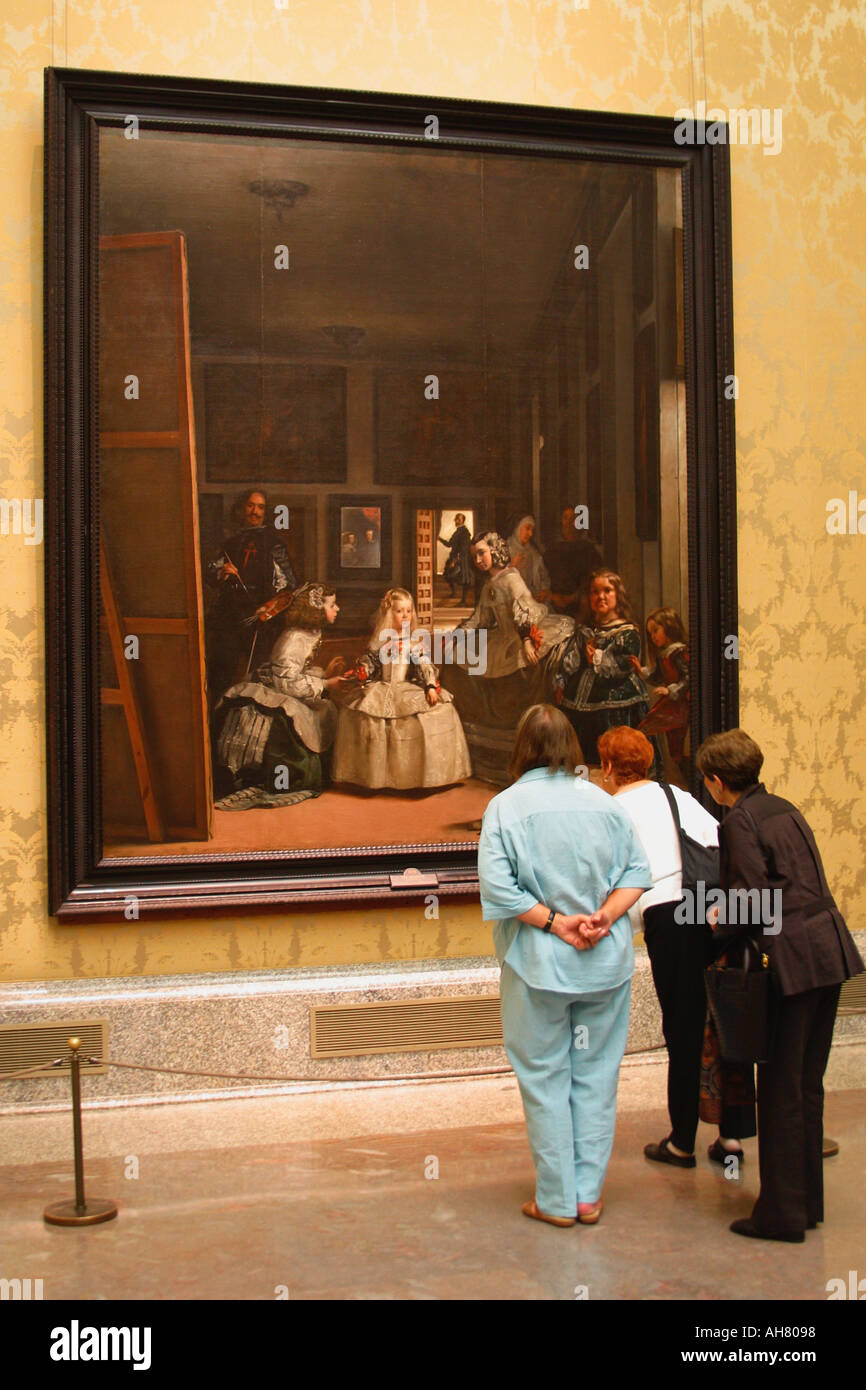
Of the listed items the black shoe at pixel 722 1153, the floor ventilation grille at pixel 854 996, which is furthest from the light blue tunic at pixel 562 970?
the floor ventilation grille at pixel 854 996

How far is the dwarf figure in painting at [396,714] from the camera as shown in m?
7.27

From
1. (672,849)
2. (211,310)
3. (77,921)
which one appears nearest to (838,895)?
(672,849)

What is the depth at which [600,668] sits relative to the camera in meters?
7.62

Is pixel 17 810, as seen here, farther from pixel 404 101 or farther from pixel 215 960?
pixel 404 101

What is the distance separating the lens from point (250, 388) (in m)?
7.11

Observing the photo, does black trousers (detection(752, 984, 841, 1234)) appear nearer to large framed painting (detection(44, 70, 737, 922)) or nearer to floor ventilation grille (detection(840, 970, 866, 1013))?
large framed painting (detection(44, 70, 737, 922))

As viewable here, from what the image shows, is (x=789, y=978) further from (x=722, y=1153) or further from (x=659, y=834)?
(x=722, y=1153)

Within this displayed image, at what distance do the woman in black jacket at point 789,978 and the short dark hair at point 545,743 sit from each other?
0.70 metres

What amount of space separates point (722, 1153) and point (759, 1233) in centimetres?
92

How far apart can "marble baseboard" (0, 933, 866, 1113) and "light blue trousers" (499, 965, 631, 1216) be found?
1.97 metres

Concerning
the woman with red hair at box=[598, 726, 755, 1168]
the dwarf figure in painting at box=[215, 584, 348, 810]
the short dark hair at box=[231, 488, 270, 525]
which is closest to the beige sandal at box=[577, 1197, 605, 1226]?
the woman with red hair at box=[598, 726, 755, 1168]

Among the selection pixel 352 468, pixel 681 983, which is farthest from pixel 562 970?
pixel 352 468

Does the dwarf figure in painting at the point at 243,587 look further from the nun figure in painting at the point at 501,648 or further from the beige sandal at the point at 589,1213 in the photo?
the beige sandal at the point at 589,1213

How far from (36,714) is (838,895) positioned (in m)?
5.10
